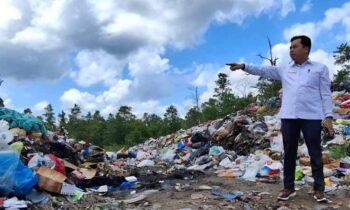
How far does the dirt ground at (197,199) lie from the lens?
13.1 ft

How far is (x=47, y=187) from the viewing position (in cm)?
418

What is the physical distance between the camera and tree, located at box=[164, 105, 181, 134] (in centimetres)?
3036

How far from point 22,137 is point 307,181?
3.94 metres

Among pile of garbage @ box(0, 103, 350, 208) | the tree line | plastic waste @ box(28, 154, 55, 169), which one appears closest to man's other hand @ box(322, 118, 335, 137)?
pile of garbage @ box(0, 103, 350, 208)

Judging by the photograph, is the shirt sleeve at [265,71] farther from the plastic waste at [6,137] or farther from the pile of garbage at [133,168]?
the plastic waste at [6,137]

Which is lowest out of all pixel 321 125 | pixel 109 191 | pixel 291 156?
pixel 109 191

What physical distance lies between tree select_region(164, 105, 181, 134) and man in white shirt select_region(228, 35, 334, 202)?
84.2 ft

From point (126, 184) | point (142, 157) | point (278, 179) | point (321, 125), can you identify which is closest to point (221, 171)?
point (278, 179)

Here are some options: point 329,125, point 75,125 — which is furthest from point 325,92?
point 75,125

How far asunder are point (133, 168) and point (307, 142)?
3690 mm

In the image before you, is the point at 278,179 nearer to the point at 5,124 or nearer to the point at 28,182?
the point at 28,182

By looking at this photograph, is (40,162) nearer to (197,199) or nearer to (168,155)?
(197,199)

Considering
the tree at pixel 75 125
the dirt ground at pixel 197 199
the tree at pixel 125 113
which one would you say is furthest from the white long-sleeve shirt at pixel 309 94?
the tree at pixel 125 113

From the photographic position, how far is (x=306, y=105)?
3963 mm
